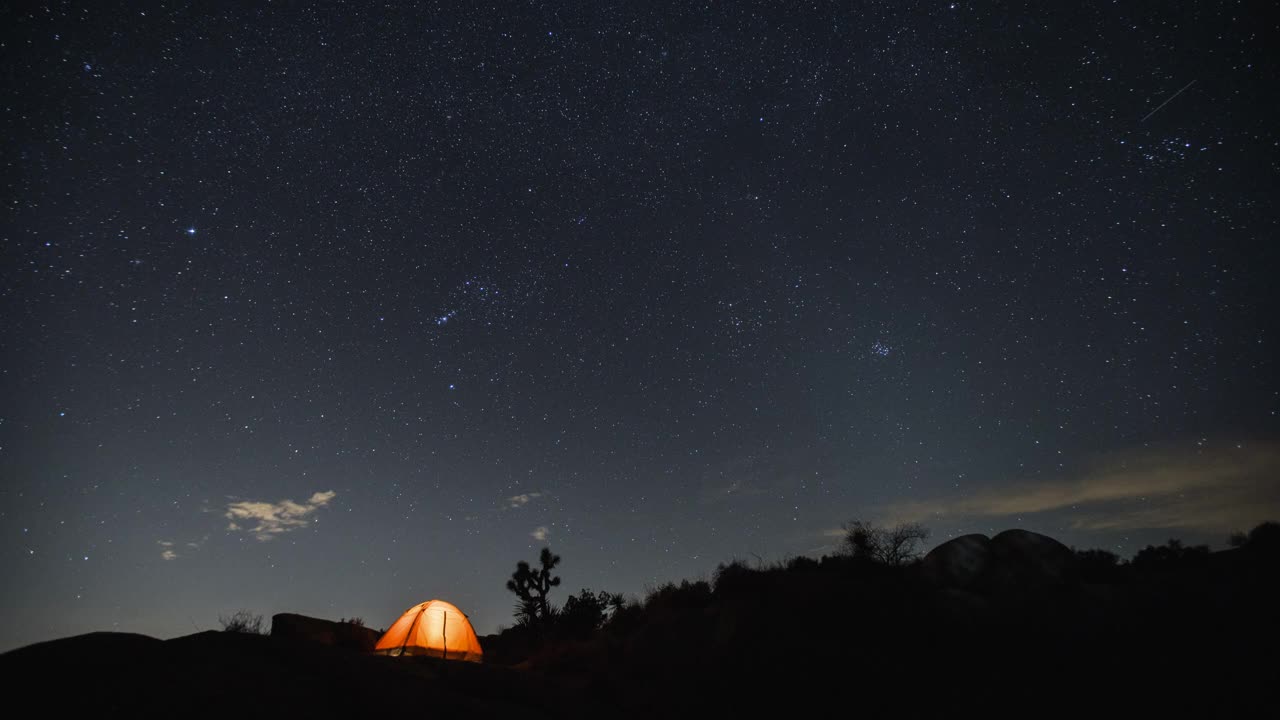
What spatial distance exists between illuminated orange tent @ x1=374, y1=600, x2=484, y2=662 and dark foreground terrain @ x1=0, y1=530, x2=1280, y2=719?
4.52 metres

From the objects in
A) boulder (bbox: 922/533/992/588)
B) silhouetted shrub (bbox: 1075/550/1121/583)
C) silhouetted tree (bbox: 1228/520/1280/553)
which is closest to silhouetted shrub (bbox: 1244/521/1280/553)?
silhouetted tree (bbox: 1228/520/1280/553)

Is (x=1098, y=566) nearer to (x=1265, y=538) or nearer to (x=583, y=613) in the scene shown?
(x=1265, y=538)

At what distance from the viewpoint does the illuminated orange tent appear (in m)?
14.7

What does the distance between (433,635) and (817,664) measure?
1193 centimetres

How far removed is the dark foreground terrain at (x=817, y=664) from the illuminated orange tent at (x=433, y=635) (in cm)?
452

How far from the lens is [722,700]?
8414mm

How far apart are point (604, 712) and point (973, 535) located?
1381cm

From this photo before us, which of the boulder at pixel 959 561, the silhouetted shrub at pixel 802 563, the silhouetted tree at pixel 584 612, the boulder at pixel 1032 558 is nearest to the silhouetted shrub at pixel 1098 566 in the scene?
the boulder at pixel 1032 558

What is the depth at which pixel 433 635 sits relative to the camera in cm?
1511

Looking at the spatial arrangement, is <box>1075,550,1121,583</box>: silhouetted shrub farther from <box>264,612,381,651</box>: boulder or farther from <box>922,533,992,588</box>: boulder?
<box>264,612,381,651</box>: boulder

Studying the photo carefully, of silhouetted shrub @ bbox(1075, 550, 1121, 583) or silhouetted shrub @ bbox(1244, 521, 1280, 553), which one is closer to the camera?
silhouetted shrub @ bbox(1244, 521, 1280, 553)

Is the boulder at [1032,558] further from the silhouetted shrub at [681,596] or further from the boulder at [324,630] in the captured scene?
the boulder at [324,630]

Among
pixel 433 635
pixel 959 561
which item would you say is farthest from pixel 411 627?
pixel 959 561

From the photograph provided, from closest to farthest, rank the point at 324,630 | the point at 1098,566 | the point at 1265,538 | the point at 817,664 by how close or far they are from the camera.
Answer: the point at 817,664 → the point at 1265,538 → the point at 1098,566 → the point at 324,630
